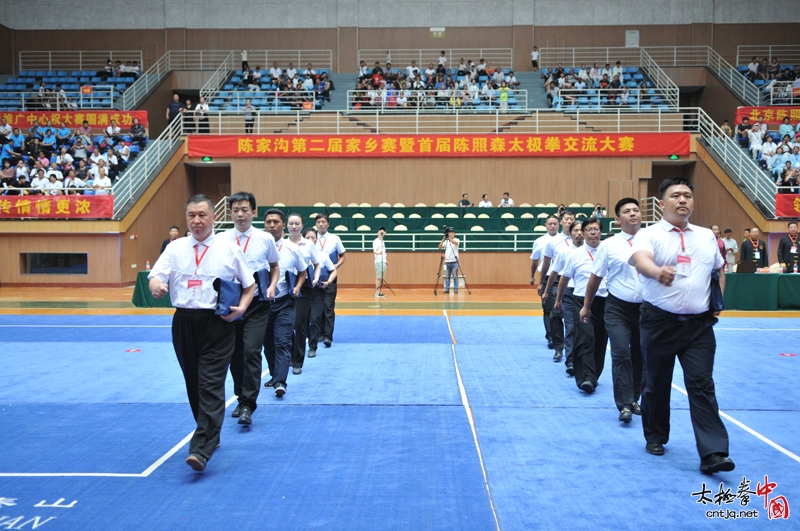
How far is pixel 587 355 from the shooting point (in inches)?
324

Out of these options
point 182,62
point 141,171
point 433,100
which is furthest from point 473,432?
point 182,62

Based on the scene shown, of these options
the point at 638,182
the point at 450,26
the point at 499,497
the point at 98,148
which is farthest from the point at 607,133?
the point at 499,497

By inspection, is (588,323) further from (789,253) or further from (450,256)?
(450,256)

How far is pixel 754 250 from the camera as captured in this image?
1980 centimetres

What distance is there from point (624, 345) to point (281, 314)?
3712mm

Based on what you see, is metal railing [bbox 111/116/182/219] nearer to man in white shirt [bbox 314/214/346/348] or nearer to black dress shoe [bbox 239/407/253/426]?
man in white shirt [bbox 314/214/346/348]

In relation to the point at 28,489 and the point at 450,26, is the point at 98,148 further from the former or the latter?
the point at 28,489

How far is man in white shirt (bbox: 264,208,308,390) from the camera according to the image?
320 inches

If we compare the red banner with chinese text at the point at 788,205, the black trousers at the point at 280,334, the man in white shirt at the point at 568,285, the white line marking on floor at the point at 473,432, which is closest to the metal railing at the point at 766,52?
the red banner with chinese text at the point at 788,205

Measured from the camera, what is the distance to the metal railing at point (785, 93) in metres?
28.4

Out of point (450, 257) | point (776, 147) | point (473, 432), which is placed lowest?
point (473, 432)

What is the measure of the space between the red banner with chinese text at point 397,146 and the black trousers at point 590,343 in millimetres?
19727

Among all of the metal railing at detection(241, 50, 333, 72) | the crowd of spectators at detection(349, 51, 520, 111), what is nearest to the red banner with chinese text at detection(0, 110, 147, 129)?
the metal railing at detection(241, 50, 333, 72)

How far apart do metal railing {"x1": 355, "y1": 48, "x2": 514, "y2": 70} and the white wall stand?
4.03ft
